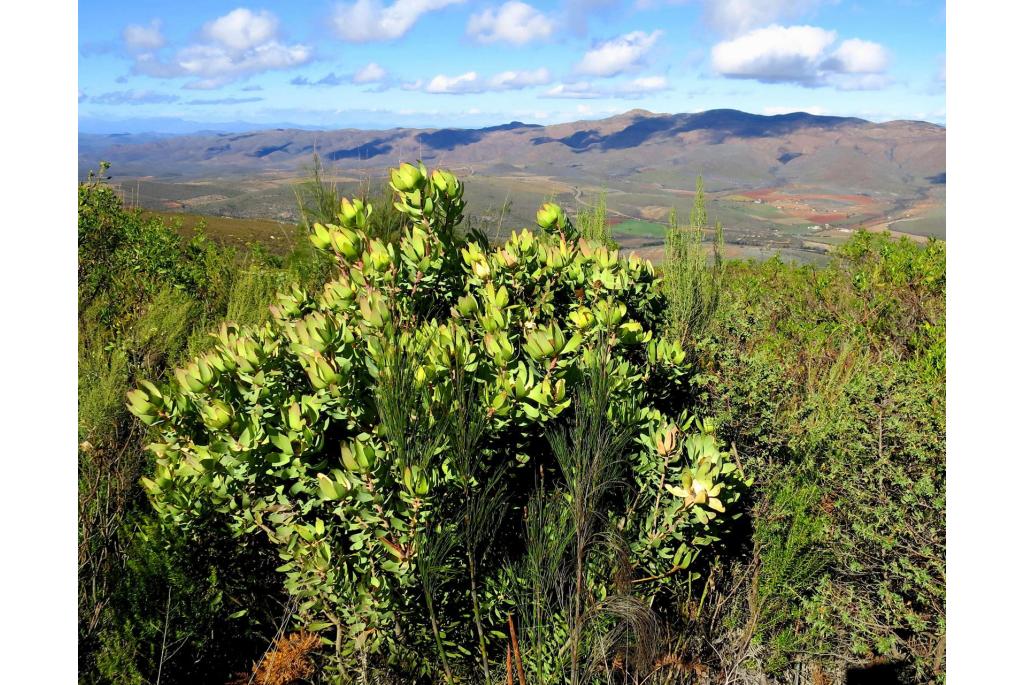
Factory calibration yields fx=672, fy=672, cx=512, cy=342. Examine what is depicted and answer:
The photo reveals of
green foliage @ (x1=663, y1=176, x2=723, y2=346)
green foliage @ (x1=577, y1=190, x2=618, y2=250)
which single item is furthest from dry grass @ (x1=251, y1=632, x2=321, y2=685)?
green foliage @ (x1=577, y1=190, x2=618, y2=250)

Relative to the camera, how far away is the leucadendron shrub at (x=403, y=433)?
94.7 inches

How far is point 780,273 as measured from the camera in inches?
408

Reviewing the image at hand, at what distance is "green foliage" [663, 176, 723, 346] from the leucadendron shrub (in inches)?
61.3

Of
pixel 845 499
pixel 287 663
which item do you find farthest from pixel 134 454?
pixel 845 499

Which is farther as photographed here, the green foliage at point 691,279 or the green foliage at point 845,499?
the green foliage at point 691,279

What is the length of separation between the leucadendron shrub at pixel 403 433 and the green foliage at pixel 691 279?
156 centimetres

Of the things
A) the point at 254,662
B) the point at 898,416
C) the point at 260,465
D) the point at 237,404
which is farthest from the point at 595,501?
the point at 898,416

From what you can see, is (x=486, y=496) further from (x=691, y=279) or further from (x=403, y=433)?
(x=691, y=279)

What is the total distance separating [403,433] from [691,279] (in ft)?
11.8

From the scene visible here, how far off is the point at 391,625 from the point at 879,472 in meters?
2.75

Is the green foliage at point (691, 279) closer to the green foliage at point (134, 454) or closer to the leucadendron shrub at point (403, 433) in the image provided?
the leucadendron shrub at point (403, 433)

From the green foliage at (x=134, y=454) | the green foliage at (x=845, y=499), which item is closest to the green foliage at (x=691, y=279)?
the green foliage at (x=845, y=499)

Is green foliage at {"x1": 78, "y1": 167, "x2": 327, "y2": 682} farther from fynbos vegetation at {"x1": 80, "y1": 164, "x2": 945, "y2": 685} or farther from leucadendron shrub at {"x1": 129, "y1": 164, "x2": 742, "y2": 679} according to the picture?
leucadendron shrub at {"x1": 129, "y1": 164, "x2": 742, "y2": 679}

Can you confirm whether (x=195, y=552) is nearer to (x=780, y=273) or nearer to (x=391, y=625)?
(x=391, y=625)
